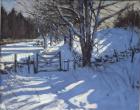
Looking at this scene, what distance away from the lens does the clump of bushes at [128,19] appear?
7129 mm

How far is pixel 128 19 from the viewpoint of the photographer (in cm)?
748

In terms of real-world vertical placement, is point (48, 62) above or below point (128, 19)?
below

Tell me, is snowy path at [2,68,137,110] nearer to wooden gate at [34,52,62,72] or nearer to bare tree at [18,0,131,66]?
wooden gate at [34,52,62,72]

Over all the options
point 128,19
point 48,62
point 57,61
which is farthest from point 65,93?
point 48,62

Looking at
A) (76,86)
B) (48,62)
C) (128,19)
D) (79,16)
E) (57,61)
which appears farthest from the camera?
(48,62)

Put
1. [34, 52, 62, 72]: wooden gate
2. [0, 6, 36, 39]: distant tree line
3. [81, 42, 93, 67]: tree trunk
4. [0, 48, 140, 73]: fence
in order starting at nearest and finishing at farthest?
[0, 6, 36, 39]: distant tree line, [0, 48, 140, 73]: fence, [81, 42, 93, 67]: tree trunk, [34, 52, 62, 72]: wooden gate

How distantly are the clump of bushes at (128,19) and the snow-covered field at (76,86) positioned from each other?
21cm

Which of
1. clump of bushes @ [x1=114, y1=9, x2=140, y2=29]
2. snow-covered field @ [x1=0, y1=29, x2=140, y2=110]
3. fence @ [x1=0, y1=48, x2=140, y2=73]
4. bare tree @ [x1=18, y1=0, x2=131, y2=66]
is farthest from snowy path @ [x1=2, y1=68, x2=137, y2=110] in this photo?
clump of bushes @ [x1=114, y1=9, x2=140, y2=29]

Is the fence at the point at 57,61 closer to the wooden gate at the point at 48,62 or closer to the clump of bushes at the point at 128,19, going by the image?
the wooden gate at the point at 48,62

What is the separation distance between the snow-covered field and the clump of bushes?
205 mm

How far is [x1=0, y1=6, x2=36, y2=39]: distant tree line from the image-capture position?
618cm

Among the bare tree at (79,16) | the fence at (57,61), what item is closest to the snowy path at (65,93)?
the fence at (57,61)

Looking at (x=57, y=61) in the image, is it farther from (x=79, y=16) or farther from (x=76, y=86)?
(x=76, y=86)

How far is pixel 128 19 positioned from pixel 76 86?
1.95m
